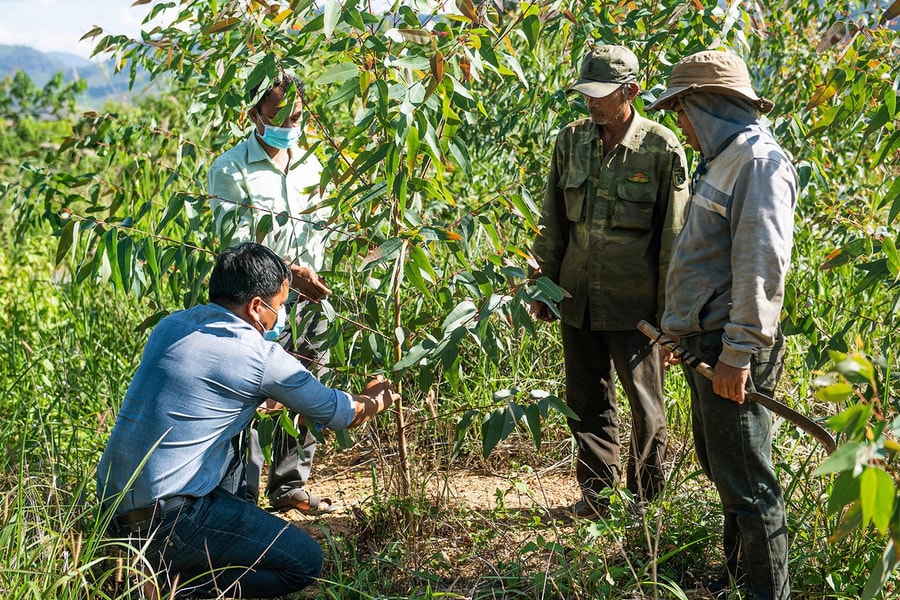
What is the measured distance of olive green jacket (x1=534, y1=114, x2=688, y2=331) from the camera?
313cm

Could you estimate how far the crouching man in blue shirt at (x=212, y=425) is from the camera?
103 inches

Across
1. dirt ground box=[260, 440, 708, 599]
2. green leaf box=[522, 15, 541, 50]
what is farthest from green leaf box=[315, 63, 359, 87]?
dirt ground box=[260, 440, 708, 599]

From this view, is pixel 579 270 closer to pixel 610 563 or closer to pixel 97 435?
pixel 610 563

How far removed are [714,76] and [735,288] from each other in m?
0.57

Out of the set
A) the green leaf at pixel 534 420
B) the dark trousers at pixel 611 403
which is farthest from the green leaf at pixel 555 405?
the dark trousers at pixel 611 403

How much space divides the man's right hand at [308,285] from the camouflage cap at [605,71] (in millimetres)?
1079

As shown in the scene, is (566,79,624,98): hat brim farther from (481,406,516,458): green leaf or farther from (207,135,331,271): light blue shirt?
(481,406,516,458): green leaf

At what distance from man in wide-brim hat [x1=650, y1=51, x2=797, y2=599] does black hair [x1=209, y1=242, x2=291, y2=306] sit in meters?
1.17

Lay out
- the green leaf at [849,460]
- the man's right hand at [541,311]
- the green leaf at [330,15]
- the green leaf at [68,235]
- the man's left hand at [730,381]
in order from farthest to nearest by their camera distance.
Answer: the man's right hand at [541,311] < the green leaf at [68,235] < the man's left hand at [730,381] < the green leaf at [330,15] < the green leaf at [849,460]

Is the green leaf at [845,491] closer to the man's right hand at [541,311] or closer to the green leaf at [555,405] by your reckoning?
the green leaf at [555,405]

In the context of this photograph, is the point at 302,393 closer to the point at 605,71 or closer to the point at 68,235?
the point at 68,235

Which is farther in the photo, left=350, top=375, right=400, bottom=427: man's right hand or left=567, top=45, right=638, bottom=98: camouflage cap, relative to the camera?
left=567, top=45, right=638, bottom=98: camouflage cap

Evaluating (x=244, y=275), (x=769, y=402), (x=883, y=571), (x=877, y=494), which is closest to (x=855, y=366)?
(x=877, y=494)

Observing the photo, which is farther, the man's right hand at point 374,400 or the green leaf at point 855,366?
the man's right hand at point 374,400
